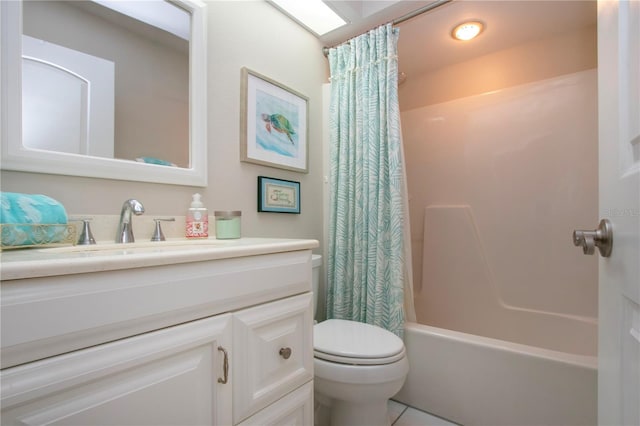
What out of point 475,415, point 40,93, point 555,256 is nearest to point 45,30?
point 40,93

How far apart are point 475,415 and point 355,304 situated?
69 cm

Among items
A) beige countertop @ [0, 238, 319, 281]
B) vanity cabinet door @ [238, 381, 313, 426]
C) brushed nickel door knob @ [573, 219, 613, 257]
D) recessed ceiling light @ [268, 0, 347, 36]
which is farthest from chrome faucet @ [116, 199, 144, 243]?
recessed ceiling light @ [268, 0, 347, 36]

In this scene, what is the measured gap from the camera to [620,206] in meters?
0.50

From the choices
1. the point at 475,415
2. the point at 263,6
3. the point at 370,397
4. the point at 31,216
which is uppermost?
the point at 263,6

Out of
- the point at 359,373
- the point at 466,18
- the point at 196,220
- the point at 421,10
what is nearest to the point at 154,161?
the point at 196,220

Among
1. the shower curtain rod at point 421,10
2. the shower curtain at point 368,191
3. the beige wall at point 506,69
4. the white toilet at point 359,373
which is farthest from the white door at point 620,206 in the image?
the beige wall at point 506,69

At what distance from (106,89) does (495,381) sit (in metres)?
1.88

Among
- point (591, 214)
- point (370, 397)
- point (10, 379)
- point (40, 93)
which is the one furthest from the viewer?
point (591, 214)

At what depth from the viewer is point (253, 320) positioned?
723mm

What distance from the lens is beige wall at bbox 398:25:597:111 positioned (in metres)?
1.79

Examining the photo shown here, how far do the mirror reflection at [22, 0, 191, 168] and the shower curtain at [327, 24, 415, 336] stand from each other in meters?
0.81

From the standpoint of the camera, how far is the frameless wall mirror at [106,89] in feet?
2.70

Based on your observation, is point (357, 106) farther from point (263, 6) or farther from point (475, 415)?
point (475, 415)

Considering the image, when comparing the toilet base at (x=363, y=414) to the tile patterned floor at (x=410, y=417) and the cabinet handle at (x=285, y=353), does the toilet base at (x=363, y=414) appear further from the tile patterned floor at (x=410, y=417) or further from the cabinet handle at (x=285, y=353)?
Answer: the cabinet handle at (x=285, y=353)
